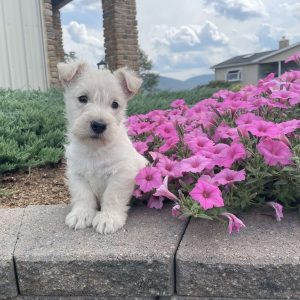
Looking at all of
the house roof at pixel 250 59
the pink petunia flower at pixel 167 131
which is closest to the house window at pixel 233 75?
the house roof at pixel 250 59

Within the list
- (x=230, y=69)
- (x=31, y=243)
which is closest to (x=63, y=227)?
(x=31, y=243)

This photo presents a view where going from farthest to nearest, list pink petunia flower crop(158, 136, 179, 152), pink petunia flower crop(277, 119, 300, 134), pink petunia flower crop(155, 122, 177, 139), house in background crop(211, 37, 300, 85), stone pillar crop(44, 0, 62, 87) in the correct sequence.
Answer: house in background crop(211, 37, 300, 85)
stone pillar crop(44, 0, 62, 87)
pink petunia flower crop(155, 122, 177, 139)
pink petunia flower crop(158, 136, 179, 152)
pink petunia flower crop(277, 119, 300, 134)

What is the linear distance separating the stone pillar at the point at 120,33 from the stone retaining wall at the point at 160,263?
8973 mm

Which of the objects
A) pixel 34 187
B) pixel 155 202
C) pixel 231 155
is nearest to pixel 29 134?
pixel 34 187

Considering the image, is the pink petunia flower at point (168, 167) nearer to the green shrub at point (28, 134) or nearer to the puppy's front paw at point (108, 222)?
the puppy's front paw at point (108, 222)

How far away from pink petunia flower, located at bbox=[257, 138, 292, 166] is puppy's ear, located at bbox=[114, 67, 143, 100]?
97 centimetres

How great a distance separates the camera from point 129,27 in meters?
11.1

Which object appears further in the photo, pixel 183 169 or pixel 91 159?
pixel 91 159

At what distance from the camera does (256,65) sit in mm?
41844

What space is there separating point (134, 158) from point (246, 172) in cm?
74

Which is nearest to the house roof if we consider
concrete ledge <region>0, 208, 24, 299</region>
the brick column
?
the brick column

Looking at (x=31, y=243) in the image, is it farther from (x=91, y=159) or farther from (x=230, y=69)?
(x=230, y=69)

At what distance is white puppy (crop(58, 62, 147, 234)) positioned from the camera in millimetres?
2404

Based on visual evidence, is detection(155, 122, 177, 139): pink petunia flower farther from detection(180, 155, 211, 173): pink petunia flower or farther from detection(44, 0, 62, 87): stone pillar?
detection(44, 0, 62, 87): stone pillar
